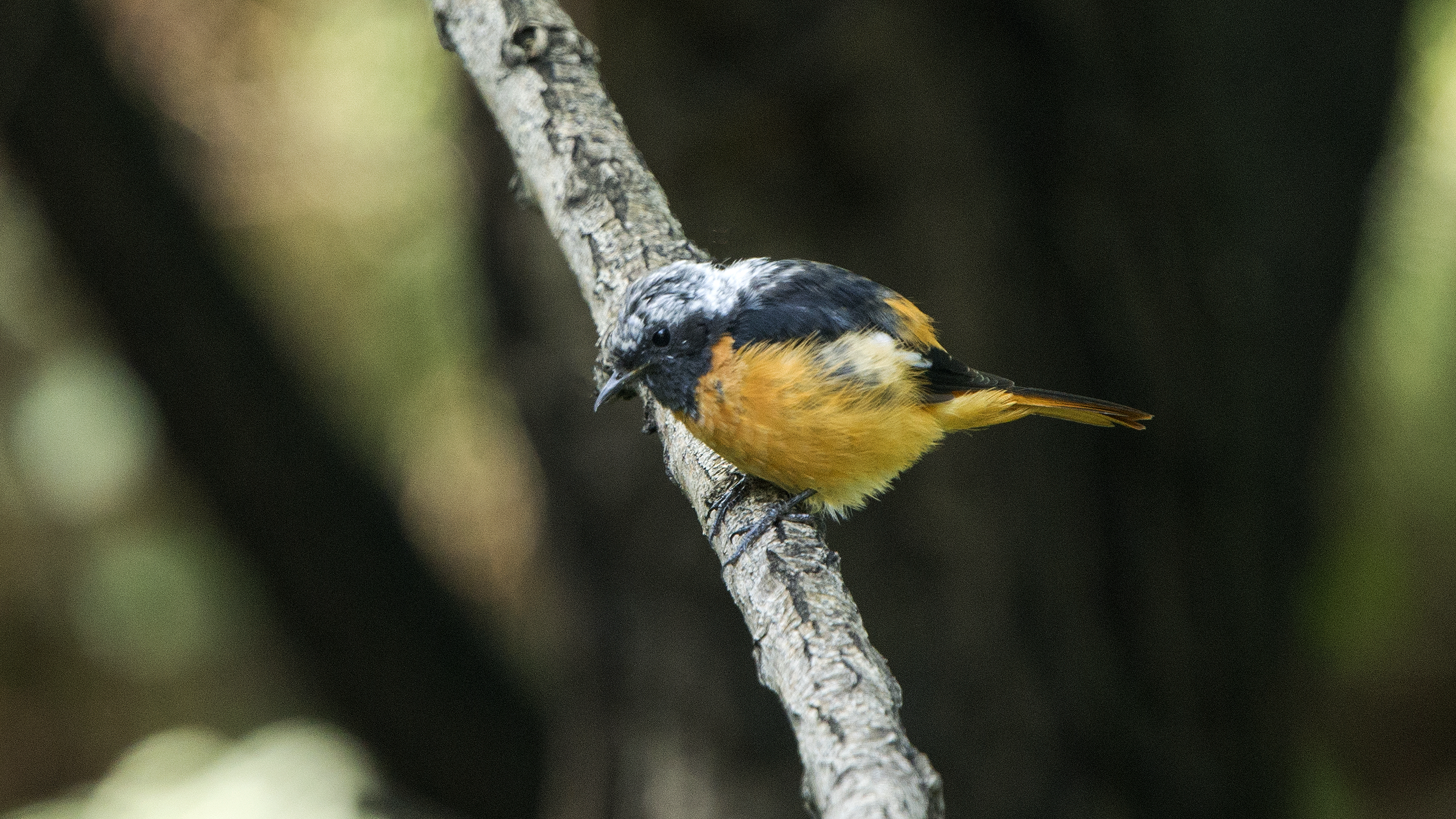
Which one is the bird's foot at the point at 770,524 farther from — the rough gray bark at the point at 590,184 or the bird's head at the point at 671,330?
the bird's head at the point at 671,330

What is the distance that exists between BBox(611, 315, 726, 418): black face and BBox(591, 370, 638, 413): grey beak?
1cm

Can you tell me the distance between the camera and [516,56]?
3.04 meters

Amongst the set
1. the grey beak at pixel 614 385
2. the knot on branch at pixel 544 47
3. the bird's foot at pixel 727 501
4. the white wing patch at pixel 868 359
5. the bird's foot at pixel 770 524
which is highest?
the knot on branch at pixel 544 47

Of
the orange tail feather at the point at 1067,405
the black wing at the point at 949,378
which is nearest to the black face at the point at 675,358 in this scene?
the black wing at the point at 949,378

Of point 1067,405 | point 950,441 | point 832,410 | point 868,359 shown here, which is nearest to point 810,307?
point 868,359

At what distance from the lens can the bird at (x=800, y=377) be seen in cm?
288

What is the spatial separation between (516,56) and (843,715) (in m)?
2.04

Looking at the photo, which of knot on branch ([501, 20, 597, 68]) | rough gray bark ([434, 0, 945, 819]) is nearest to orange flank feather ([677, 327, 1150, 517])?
rough gray bark ([434, 0, 945, 819])

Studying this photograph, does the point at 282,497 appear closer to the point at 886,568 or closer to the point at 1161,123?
the point at 886,568

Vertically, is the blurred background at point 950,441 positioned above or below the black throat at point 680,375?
above

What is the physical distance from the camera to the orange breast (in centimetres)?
288

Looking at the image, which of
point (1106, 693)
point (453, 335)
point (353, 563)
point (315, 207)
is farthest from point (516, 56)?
point (315, 207)

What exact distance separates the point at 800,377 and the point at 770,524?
A: 0.64m

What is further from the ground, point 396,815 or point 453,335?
point 453,335
